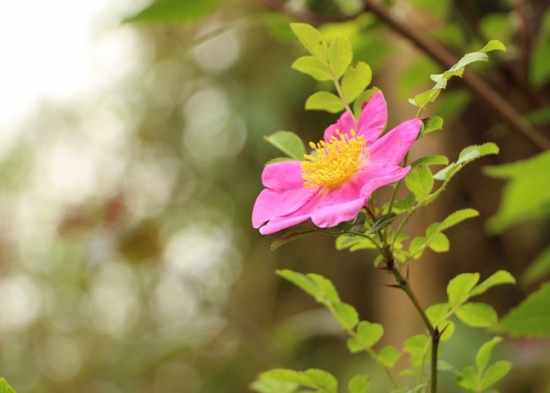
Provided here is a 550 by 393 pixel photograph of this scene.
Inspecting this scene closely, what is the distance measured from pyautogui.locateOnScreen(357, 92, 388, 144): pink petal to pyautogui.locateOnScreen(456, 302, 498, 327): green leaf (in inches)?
3.0

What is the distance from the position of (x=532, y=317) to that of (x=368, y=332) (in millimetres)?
105

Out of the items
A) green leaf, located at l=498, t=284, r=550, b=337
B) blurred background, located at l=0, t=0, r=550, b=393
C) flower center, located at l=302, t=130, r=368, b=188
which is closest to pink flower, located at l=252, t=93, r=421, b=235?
flower center, located at l=302, t=130, r=368, b=188

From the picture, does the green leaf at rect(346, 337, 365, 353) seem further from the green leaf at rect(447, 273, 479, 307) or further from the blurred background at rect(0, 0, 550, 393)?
the blurred background at rect(0, 0, 550, 393)

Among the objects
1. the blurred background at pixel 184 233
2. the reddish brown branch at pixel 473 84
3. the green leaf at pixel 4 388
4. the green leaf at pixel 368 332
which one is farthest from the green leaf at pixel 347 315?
→ the blurred background at pixel 184 233

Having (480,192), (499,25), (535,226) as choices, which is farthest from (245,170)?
(499,25)

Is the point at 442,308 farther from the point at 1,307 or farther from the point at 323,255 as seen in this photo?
the point at 1,307

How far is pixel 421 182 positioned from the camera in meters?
0.18

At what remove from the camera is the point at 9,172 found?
1748 millimetres

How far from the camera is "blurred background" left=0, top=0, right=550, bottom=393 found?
39.6 inches

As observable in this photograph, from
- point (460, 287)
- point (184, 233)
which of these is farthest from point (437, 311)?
point (184, 233)

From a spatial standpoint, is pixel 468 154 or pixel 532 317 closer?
pixel 468 154

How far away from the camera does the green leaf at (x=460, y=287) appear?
20 centimetres

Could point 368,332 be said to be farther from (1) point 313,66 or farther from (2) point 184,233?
(2) point 184,233

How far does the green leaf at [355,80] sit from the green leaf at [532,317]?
145 millimetres
